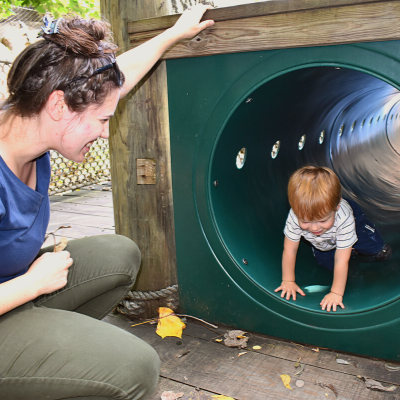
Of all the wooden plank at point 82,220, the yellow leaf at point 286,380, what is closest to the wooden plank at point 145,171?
the yellow leaf at point 286,380

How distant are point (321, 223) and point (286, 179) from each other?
119 centimetres

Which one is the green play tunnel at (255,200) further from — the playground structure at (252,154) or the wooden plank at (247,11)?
the wooden plank at (247,11)

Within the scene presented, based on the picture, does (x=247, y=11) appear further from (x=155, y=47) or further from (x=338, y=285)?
(x=338, y=285)

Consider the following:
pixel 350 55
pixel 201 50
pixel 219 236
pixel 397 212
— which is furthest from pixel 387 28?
pixel 397 212

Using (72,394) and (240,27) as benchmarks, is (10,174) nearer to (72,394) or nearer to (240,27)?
(72,394)

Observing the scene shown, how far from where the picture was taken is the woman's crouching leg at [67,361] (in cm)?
141

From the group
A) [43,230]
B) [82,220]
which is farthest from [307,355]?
[82,220]

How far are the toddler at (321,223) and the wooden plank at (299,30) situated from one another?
2.38 ft

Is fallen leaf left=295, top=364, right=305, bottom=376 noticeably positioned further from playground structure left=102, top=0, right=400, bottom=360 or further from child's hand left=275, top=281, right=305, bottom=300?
child's hand left=275, top=281, right=305, bottom=300

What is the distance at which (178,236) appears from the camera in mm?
2434

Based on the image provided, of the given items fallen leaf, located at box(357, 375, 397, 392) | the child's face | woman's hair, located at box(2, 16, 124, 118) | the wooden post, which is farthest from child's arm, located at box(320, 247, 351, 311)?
woman's hair, located at box(2, 16, 124, 118)

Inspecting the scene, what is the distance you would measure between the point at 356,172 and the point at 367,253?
2083 mm

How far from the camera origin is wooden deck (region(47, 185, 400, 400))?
189 centimetres

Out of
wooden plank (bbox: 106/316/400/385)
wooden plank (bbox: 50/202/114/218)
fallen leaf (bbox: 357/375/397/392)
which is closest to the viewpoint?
fallen leaf (bbox: 357/375/397/392)
